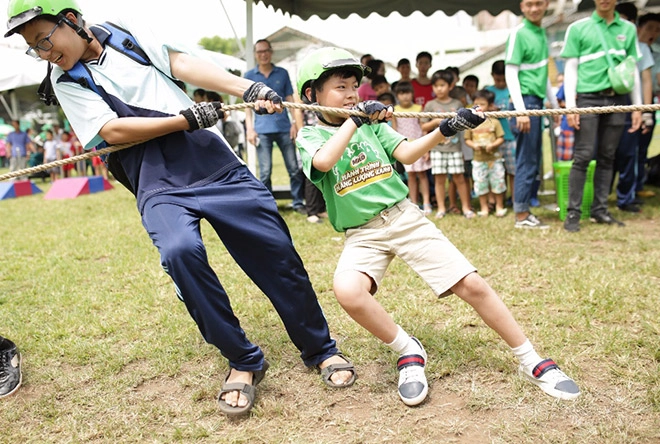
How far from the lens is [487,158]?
688cm

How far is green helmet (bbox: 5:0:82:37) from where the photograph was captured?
2.36 meters

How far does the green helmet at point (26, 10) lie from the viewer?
2355mm

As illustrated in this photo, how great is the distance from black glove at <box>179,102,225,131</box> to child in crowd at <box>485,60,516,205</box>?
503 centimetres

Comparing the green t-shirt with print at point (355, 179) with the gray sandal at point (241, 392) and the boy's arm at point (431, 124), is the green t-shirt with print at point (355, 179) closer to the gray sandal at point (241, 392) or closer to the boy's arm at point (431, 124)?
the gray sandal at point (241, 392)

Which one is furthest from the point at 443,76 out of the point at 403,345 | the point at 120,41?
the point at 120,41

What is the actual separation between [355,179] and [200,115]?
80cm

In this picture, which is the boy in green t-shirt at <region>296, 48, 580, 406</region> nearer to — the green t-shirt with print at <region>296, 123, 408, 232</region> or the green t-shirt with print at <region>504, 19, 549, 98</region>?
the green t-shirt with print at <region>296, 123, 408, 232</region>

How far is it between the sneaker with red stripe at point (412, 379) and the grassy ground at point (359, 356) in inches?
2.2

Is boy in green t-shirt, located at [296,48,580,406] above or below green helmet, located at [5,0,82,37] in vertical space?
below

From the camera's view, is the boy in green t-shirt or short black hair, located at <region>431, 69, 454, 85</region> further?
short black hair, located at <region>431, 69, 454, 85</region>

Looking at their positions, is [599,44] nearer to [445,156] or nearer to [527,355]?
[445,156]

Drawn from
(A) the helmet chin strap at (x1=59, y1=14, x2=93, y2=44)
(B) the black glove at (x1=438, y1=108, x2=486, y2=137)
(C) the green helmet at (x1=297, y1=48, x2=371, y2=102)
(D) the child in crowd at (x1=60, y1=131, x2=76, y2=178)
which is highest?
(A) the helmet chin strap at (x1=59, y1=14, x2=93, y2=44)

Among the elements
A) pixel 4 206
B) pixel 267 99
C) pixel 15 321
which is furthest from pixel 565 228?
pixel 4 206

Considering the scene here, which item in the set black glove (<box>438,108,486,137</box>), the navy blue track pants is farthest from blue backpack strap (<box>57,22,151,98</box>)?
black glove (<box>438,108,486,137</box>)
